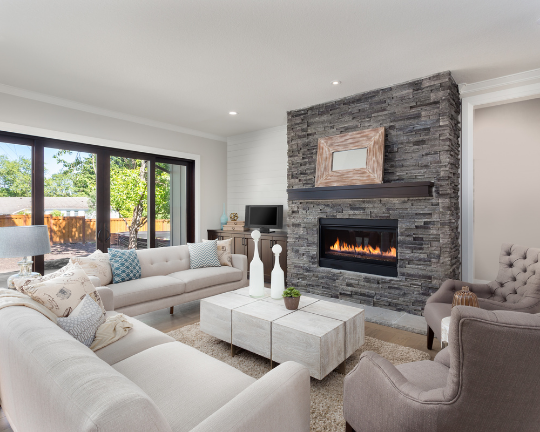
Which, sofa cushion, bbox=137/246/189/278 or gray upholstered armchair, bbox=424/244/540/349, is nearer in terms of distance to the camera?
gray upholstered armchair, bbox=424/244/540/349

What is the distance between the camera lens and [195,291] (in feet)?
12.1

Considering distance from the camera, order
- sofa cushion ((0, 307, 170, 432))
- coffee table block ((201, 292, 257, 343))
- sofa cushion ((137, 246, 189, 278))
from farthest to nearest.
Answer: sofa cushion ((137, 246, 189, 278)) < coffee table block ((201, 292, 257, 343)) < sofa cushion ((0, 307, 170, 432))

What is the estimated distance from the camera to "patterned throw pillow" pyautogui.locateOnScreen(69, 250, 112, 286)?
314cm

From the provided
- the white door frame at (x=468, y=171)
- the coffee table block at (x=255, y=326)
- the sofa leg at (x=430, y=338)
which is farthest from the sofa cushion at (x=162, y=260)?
the white door frame at (x=468, y=171)

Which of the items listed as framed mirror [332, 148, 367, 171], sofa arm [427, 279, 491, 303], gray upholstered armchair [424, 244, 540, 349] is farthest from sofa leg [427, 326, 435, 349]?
framed mirror [332, 148, 367, 171]

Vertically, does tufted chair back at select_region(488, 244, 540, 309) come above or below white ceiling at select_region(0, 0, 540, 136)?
below

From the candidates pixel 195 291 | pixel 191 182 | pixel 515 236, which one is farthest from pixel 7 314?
pixel 515 236

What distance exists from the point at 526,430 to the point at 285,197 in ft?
14.8

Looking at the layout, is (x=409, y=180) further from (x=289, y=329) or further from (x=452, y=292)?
(x=289, y=329)

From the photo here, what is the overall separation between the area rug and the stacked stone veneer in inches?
43.8

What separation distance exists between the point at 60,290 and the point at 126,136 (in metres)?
3.48

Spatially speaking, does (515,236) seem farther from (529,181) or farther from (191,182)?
(191,182)

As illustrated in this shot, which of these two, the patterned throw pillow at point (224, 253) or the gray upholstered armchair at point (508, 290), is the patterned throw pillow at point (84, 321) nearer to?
the gray upholstered armchair at point (508, 290)

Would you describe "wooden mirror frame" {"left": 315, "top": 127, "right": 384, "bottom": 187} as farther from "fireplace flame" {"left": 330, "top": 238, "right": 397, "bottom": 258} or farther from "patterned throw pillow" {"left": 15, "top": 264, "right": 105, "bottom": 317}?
"patterned throw pillow" {"left": 15, "top": 264, "right": 105, "bottom": 317}
